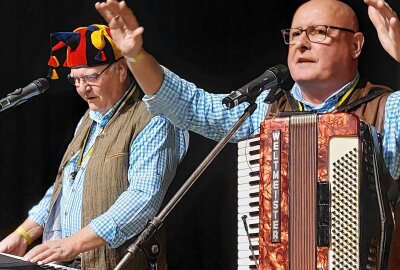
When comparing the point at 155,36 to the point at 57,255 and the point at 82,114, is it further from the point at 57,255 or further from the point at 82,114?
the point at 57,255

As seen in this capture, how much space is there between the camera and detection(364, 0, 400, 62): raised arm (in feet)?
9.49

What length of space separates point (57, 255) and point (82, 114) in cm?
126

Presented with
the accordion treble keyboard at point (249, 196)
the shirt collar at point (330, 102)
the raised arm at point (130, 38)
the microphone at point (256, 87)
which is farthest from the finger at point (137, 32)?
the shirt collar at point (330, 102)

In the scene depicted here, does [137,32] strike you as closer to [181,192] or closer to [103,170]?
[181,192]

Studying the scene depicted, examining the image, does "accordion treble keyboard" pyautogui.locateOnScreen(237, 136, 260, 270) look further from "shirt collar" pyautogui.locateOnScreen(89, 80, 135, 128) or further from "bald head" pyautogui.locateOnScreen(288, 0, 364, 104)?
"shirt collar" pyautogui.locateOnScreen(89, 80, 135, 128)

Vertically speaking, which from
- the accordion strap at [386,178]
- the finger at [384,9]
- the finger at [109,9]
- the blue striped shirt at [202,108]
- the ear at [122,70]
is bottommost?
the accordion strap at [386,178]

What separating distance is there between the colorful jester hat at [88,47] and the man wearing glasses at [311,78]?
66cm

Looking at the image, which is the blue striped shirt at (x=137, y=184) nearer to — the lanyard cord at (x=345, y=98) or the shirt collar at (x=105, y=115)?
the shirt collar at (x=105, y=115)

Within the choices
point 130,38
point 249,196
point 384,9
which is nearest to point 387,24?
point 384,9

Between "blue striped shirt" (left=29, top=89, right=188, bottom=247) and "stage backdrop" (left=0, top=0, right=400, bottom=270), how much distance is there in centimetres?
42

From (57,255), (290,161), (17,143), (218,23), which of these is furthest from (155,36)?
(290,161)

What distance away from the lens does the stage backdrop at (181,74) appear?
4.19m

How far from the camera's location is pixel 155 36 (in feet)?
14.6

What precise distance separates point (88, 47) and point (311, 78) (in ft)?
3.78
